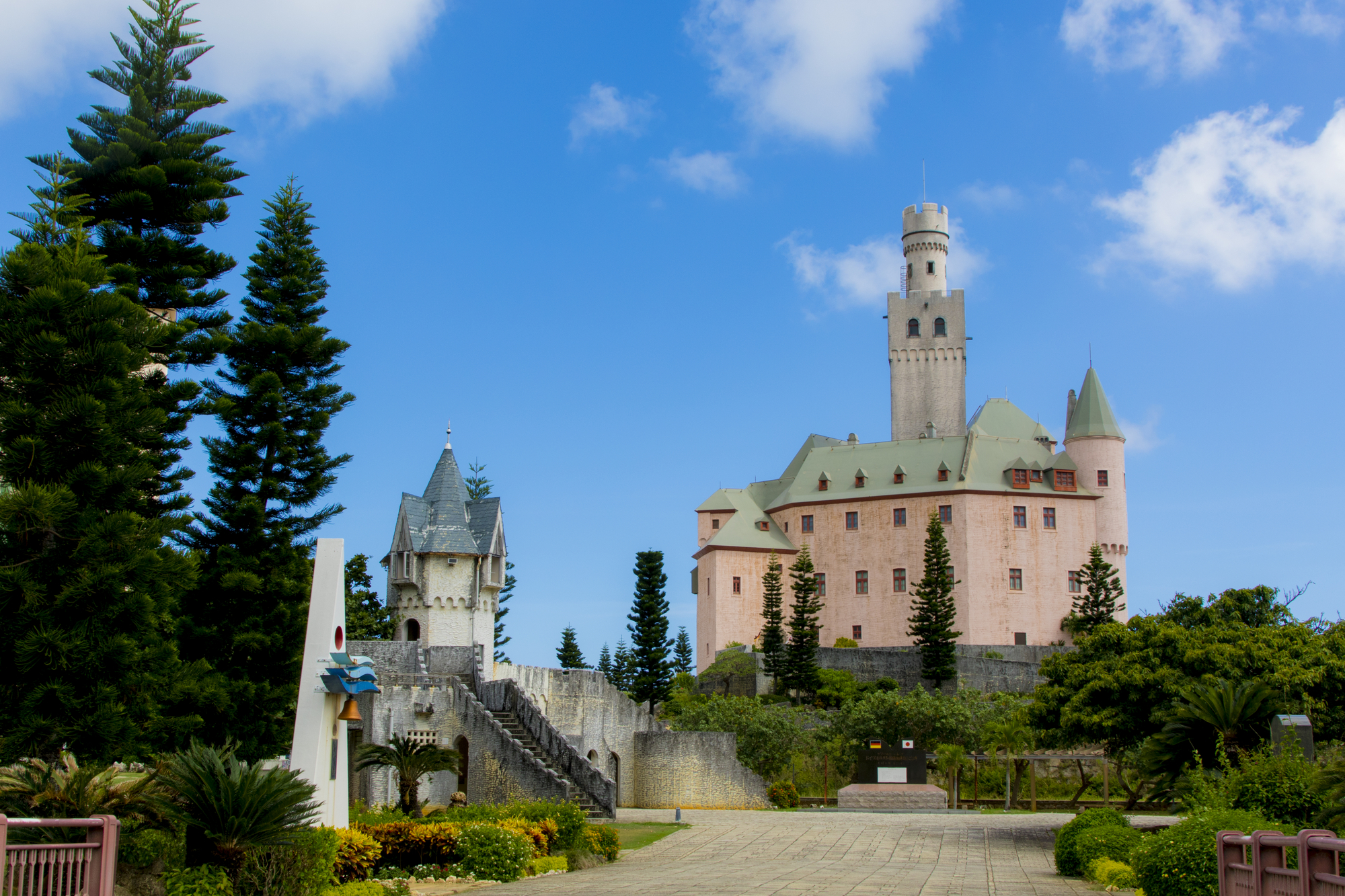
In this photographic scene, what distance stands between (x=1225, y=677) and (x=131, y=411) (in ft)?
56.3

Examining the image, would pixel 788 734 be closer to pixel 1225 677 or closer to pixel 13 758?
pixel 1225 677

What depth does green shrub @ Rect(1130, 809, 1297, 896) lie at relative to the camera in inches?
407

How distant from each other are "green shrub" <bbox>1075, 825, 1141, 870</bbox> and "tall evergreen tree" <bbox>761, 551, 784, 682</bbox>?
35.9 metres

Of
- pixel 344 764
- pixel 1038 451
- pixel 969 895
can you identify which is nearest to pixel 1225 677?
pixel 969 895

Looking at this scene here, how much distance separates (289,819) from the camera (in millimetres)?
11359

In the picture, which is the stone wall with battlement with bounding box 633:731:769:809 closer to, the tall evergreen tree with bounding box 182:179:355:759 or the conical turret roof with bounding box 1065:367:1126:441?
the tall evergreen tree with bounding box 182:179:355:759

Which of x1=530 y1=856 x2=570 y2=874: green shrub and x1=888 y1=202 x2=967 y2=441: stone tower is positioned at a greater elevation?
x1=888 y1=202 x2=967 y2=441: stone tower

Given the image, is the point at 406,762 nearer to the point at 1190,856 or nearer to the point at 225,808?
the point at 225,808

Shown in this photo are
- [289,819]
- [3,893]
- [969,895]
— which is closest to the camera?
[3,893]

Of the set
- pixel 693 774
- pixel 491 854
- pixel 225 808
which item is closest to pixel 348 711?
pixel 491 854

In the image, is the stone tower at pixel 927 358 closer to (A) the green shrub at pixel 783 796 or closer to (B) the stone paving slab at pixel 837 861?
(A) the green shrub at pixel 783 796

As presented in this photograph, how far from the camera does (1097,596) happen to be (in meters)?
54.3

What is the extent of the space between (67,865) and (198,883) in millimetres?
2631

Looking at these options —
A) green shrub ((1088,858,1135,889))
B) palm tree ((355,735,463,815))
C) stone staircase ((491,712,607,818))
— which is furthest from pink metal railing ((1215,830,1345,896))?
stone staircase ((491,712,607,818))
